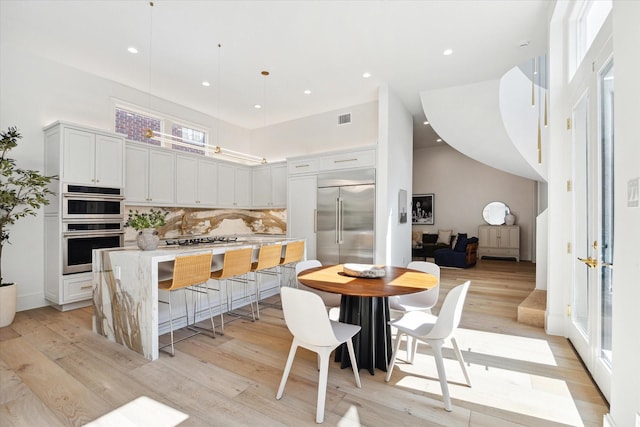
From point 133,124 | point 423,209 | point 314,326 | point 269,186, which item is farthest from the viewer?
point 423,209

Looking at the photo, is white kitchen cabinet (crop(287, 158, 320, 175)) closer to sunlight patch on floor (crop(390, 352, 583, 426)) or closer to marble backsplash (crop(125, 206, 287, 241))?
marble backsplash (crop(125, 206, 287, 241))

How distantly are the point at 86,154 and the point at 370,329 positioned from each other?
4297 millimetres

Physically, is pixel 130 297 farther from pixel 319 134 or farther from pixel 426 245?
pixel 426 245

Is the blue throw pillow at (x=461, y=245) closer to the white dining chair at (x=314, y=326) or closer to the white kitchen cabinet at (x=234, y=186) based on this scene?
the white kitchen cabinet at (x=234, y=186)

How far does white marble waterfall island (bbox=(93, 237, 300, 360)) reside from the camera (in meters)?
2.64

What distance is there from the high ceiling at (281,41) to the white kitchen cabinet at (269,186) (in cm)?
163

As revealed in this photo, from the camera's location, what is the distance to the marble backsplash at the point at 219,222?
543 centimetres

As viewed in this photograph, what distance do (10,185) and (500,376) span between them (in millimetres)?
5825

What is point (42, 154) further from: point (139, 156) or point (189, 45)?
point (189, 45)

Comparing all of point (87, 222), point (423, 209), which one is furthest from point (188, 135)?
point (423, 209)

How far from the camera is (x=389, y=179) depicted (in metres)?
4.98

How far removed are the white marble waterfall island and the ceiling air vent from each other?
3717 mm

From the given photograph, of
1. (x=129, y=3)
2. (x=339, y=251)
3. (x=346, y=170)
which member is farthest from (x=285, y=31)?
(x=339, y=251)

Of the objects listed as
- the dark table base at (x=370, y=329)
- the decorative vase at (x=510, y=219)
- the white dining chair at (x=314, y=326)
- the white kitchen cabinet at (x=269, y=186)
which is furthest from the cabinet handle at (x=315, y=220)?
the decorative vase at (x=510, y=219)
